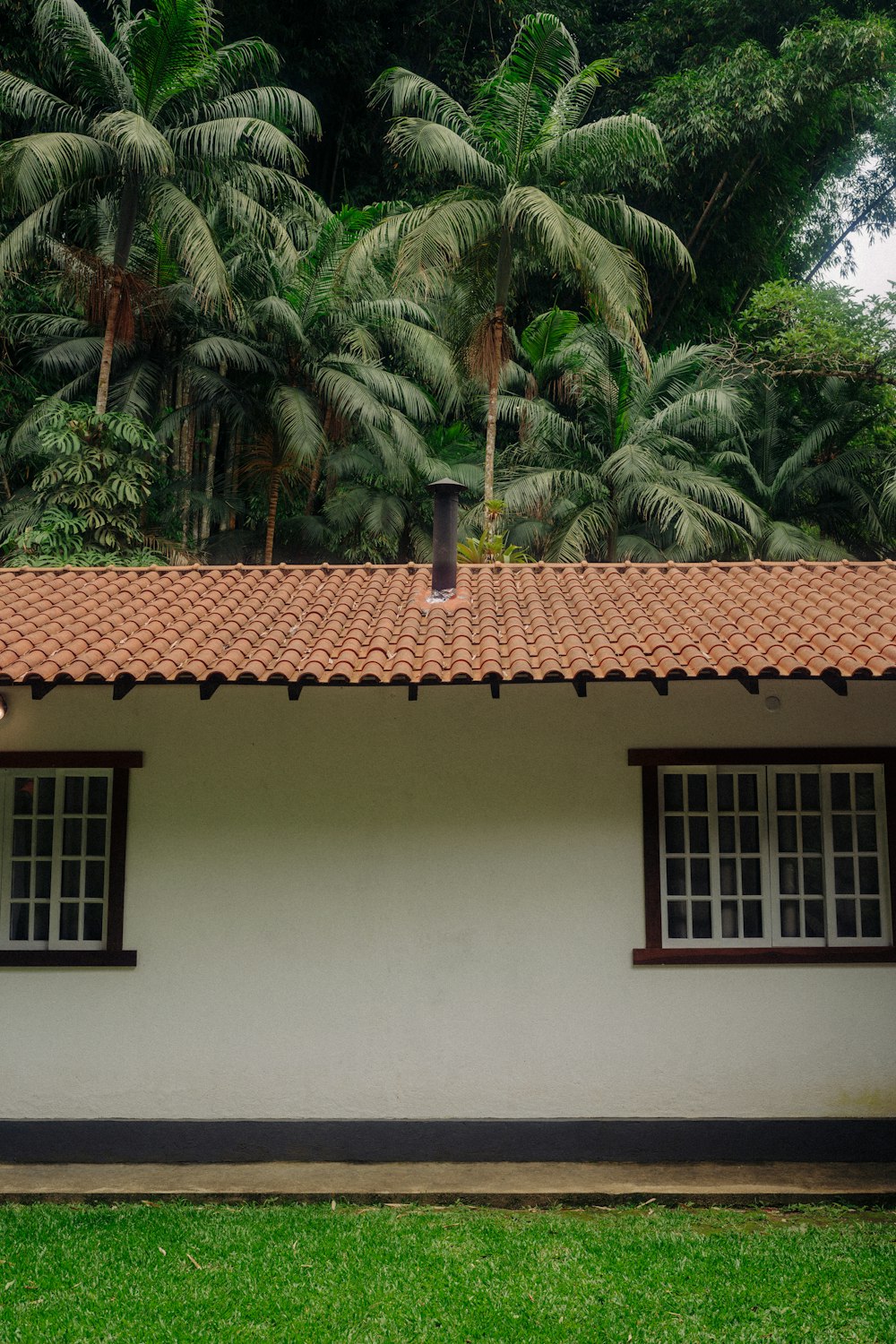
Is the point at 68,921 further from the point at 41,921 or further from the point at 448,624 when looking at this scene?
the point at 448,624

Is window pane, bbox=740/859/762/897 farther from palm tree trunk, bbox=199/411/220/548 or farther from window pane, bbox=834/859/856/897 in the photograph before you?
palm tree trunk, bbox=199/411/220/548

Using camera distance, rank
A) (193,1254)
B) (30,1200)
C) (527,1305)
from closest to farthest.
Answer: (527,1305) < (193,1254) < (30,1200)

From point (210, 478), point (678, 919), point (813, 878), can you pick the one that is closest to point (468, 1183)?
point (678, 919)

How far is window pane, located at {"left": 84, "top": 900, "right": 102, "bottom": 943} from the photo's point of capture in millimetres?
6820

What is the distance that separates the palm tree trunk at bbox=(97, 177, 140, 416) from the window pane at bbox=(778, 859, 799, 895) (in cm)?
1271

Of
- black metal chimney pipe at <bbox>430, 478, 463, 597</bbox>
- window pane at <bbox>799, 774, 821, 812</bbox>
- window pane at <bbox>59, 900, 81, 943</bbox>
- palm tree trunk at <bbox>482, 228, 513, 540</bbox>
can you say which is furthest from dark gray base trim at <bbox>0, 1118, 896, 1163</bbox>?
palm tree trunk at <bbox>482, 228, 513, 540</bbox>

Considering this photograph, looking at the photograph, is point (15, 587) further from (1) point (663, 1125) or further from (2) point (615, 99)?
(2) point (615, 99)

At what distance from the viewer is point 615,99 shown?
25375 millimetres

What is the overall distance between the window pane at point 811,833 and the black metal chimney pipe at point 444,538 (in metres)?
3.17

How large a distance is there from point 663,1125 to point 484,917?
170 centimetres

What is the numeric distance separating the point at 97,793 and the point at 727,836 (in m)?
4.28

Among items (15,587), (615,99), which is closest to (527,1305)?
(15,587)

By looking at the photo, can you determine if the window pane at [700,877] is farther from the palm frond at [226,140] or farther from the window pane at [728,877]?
the palm frond at [226,140]

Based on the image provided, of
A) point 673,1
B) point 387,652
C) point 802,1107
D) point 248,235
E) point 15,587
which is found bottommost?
point 802,1107
